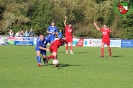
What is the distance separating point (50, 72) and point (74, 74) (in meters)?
1.13

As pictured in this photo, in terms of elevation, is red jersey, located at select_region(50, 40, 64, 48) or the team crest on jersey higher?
the team crest on jersey

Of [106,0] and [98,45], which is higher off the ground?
[106,0]

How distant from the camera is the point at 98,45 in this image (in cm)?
4862

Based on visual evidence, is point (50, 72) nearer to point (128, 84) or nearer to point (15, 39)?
point (128, 84)

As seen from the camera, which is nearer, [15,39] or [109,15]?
[15,39]

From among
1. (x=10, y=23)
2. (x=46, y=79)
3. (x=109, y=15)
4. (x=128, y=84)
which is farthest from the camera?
(x=109, y=15)

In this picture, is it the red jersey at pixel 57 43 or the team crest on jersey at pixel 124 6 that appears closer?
the red jersey at pixel 57 43

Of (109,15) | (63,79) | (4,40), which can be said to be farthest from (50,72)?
(109,15)

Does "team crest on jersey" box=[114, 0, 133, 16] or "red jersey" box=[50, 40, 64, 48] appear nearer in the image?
"red jersey" box=[50, 40, 64, 48]

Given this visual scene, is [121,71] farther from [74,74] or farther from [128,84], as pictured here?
[128,84]

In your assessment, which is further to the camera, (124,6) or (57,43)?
(124,6)

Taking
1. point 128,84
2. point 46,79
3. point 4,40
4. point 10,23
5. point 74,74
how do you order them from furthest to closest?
point 10,23
point 4,40
point 74,74
point 46,79
point 128,84

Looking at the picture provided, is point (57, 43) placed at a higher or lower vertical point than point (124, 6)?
lower

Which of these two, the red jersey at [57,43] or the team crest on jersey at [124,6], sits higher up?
the team crest on jersey at [124,6]
